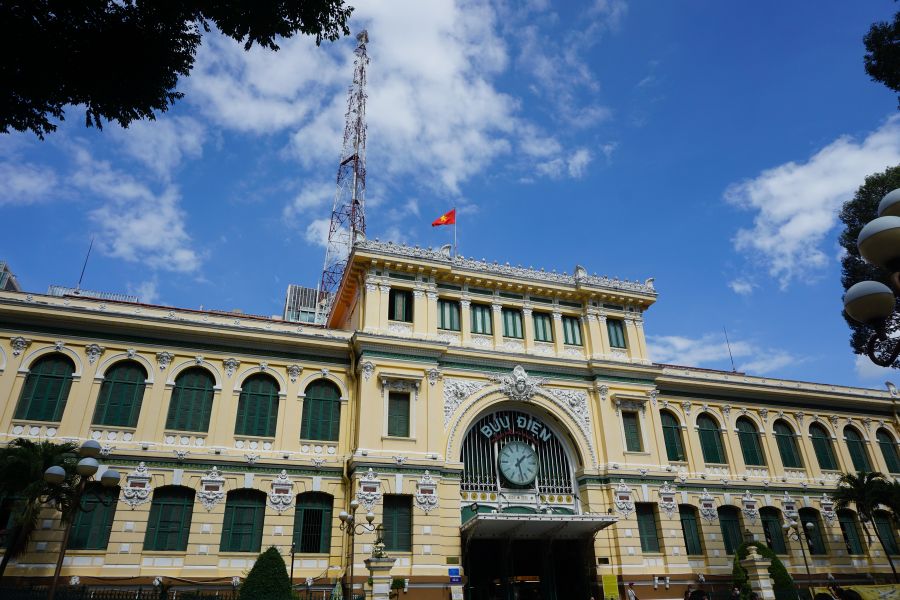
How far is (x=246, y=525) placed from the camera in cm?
2559

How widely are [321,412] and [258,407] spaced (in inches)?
110

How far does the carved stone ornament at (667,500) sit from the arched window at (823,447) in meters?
13.4

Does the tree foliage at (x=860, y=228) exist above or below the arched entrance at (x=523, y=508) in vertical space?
above

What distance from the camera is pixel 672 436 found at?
34.7m

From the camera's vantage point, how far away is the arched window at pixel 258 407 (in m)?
27.2

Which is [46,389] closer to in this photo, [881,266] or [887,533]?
[881,266]

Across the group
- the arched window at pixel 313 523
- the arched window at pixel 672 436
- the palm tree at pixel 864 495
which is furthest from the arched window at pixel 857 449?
the arched window at pixel 313 523

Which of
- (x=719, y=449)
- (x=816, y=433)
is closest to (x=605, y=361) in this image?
(x=719, y=449)

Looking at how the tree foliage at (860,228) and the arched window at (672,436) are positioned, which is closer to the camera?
the tree foliage at (860,228)

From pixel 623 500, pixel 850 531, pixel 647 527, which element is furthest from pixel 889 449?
pixel 623 500

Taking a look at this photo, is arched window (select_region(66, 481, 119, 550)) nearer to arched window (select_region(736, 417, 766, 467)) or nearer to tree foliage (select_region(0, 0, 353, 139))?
tree foliage (select_region(0, 0, 353, 139))

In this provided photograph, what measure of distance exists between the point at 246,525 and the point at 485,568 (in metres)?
11.0

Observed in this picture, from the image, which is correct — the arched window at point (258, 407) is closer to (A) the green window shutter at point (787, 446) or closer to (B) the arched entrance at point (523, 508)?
(B) the arched entrance at point (523, 508)

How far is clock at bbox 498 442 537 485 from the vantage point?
28969 mm
